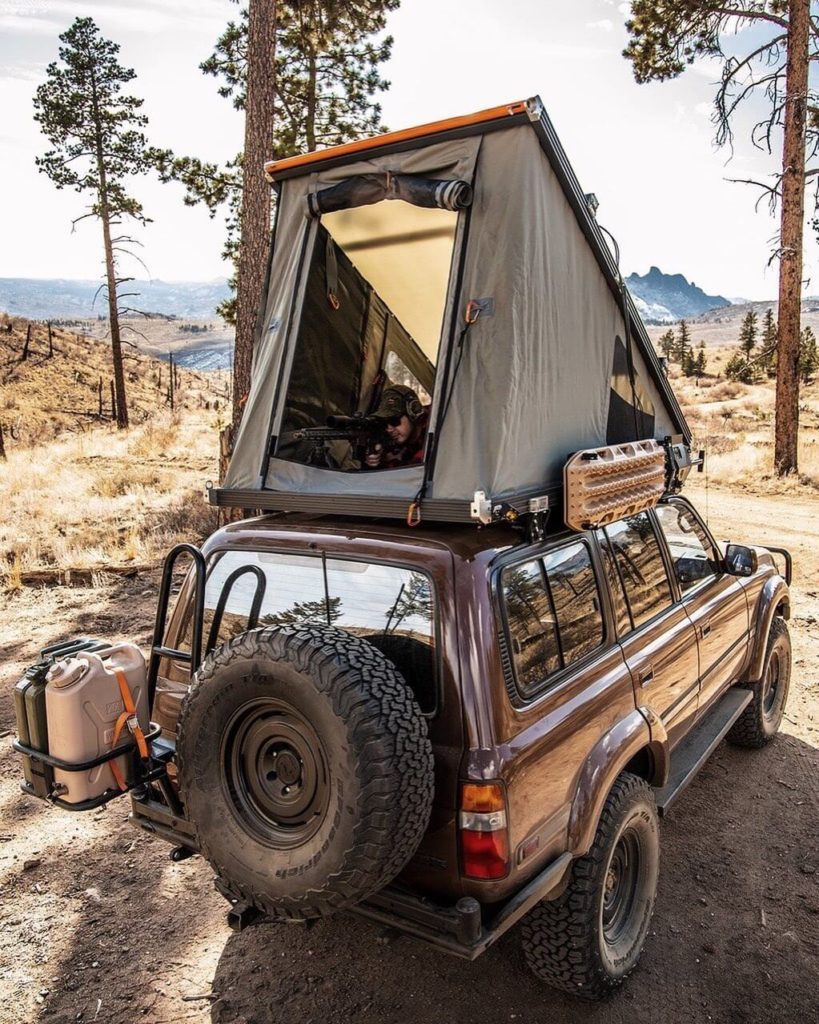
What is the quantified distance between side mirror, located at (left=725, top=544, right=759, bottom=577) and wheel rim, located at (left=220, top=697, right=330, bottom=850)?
2880mm

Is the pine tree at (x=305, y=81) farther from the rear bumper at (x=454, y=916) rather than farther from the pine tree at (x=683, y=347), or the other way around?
the pine tree at (x=683, y=347)

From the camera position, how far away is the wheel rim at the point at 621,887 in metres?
3.02

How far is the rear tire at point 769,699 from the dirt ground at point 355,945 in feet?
0.86

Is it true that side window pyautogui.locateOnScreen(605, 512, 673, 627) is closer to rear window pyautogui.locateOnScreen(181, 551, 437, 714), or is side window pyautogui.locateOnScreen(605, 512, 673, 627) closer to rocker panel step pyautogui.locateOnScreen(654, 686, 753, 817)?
rocker panel step pyautogui.locateOnScreen(654, 686, 753, 817)

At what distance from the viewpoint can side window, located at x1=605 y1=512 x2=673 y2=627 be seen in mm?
3443

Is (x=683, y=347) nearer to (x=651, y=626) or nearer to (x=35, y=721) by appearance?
(x=651, y=626)

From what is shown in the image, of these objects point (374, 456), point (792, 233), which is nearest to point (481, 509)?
point (374, 456)

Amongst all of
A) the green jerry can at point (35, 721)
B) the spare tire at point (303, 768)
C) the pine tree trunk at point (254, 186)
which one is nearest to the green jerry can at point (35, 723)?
the green jerry can at point (35, 721)

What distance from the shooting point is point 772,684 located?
509 cm

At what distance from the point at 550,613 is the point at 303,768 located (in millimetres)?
1062

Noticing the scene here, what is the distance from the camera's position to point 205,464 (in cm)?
1834

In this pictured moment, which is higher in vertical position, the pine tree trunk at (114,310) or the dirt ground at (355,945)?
the pine tree trunk at (114,310)

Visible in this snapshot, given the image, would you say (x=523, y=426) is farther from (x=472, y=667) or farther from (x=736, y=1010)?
(x=736, y=1010)

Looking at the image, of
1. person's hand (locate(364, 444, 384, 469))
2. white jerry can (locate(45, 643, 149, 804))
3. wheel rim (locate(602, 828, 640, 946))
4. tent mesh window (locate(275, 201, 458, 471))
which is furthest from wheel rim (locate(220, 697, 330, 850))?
person's hand (locate(364, 444, 384, 469))
